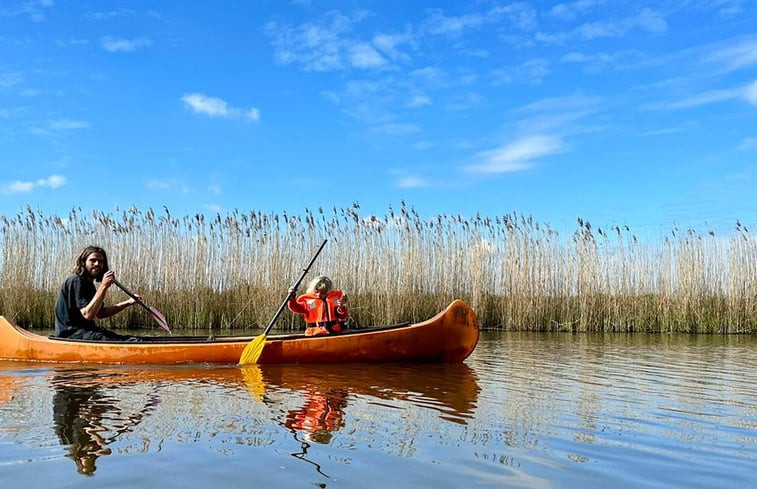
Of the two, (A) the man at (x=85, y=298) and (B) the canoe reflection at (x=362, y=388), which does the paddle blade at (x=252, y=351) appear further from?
(A) the man at (x=85, y=298)

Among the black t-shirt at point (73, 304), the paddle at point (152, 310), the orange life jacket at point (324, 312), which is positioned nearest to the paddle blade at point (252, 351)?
the orange life jacket at point (324, 312)

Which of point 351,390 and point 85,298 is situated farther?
point 85,298

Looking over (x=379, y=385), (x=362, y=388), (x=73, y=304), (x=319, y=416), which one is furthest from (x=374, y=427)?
(x=73, y=304)

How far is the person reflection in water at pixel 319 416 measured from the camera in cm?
345

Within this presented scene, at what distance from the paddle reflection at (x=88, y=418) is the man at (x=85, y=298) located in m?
1.24

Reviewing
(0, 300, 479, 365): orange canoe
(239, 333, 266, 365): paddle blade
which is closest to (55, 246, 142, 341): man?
(0, 300, 479, 365): orange canoe

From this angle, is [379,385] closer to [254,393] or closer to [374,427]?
[254,393]

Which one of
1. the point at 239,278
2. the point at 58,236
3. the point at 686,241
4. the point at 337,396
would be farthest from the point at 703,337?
the point at 58,236

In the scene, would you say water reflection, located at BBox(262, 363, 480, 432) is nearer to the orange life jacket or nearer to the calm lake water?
the calm lake water

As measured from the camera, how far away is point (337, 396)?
4.67 m

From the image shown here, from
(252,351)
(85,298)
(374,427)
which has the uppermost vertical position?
(85,298)

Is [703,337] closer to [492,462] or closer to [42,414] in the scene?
[492,462]

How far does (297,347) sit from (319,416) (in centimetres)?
272

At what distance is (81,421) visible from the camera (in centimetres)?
365
